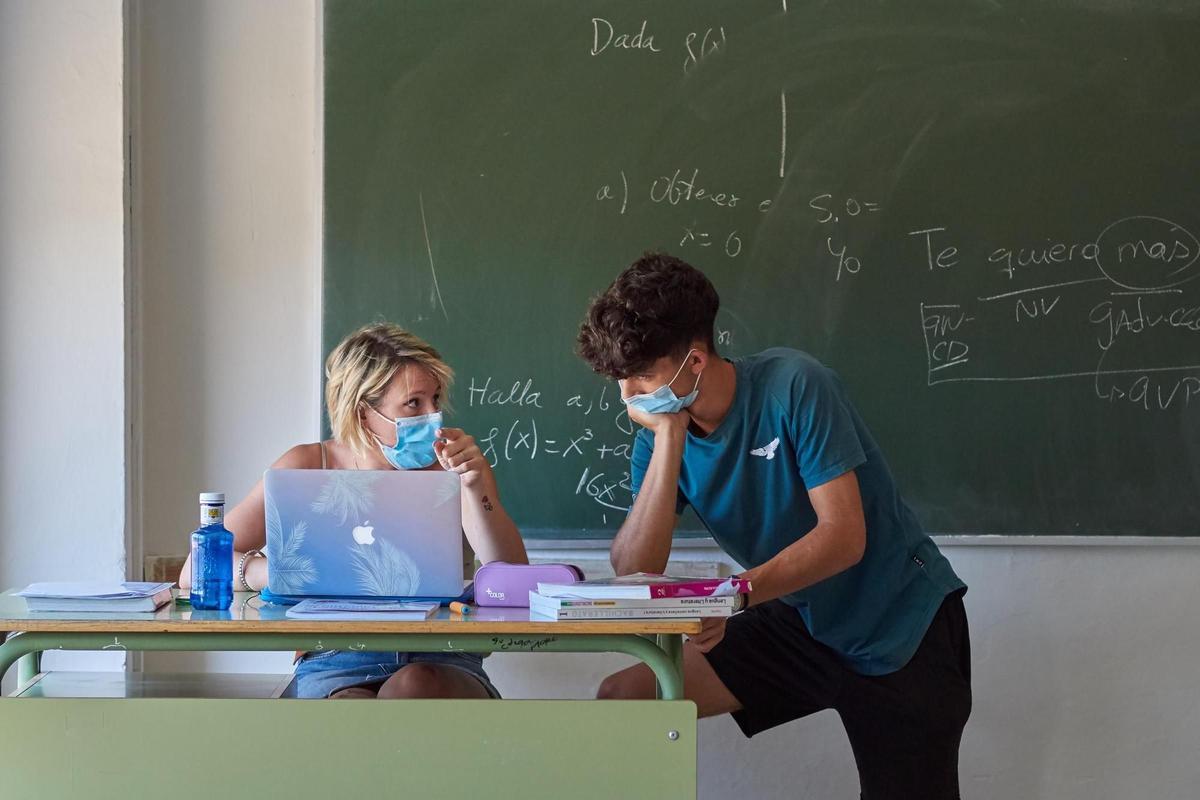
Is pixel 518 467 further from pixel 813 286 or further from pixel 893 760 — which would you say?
pixel 893 760

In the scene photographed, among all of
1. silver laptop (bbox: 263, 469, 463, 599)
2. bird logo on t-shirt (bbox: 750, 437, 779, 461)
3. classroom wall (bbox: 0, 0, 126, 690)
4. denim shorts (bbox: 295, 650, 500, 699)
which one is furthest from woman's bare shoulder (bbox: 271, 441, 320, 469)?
bird logo on t-shirt (bbox: 750, 437, 779, 461)

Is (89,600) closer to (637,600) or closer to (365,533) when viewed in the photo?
(365,533)

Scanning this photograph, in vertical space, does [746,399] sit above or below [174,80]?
below

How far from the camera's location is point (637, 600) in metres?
1.88

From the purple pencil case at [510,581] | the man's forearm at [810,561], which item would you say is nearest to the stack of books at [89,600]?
the purple pencil case at [510,581]

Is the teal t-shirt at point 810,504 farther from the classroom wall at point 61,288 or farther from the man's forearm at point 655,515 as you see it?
the classroom wall at point 61,288

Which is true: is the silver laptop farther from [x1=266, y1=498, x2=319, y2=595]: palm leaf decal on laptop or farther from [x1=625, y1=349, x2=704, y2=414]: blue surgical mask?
[x1=625, y1=349, x2=704, y2=414]: blue surgical mask

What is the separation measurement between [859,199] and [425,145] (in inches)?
45.5

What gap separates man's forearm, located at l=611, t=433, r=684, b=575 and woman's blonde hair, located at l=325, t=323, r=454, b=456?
500mm

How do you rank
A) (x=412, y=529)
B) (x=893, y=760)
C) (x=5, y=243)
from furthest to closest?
(x=5, y=243), (x=893, y=760), (x=412, y=529)

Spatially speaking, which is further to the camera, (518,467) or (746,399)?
(518,467)

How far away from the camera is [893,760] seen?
239 centimetres

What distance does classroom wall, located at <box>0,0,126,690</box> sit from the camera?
3.08m

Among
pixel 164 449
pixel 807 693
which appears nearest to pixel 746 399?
pixel 807 693
